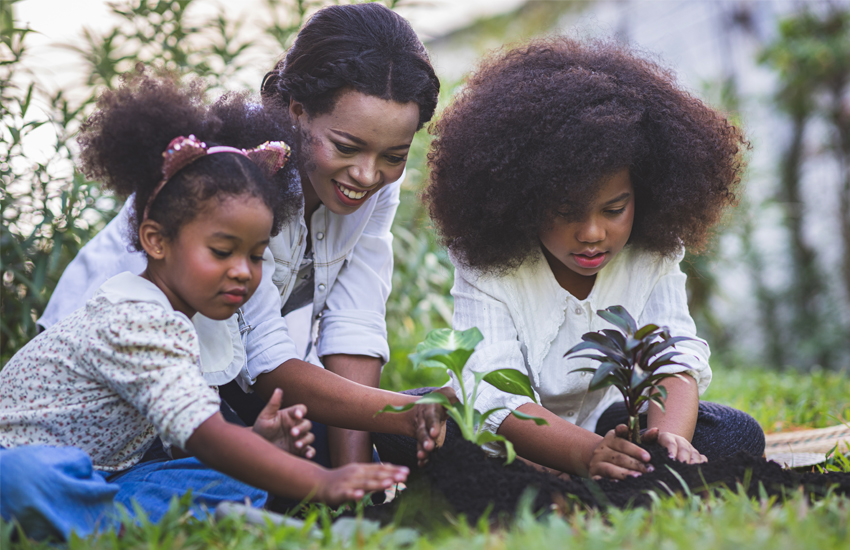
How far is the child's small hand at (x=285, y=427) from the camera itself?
1682 mm

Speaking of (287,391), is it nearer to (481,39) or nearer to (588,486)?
(588,486)

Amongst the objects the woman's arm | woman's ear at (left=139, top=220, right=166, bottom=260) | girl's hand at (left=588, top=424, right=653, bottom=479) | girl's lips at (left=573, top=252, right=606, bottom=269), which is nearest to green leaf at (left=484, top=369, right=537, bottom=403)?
girl's hand at (left=588, top=424, right=653, bottom=479)

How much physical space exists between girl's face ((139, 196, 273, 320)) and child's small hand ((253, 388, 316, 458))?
28cm

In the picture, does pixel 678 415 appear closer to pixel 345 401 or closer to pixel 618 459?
pixel 618 459

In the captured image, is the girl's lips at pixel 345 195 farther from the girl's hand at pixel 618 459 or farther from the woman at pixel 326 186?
the girl's hand at pixel 618 459

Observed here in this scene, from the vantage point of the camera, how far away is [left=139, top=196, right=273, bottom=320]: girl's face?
1.74m

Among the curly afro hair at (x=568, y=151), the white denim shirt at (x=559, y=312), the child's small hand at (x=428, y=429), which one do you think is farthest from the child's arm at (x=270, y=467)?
the curly afro hair at (x=568, y=151)

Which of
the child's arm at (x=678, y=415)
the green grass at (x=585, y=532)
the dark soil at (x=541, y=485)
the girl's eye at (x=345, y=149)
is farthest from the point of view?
the girl's eye at (x=345, y=149)

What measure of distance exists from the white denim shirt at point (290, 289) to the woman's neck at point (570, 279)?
24.4 inches

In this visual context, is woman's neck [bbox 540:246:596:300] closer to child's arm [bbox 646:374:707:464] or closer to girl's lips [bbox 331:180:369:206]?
child's arm [bbox 646:374:707:464]

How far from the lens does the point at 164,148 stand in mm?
1832

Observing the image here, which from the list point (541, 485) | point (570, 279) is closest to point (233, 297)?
point (541, 485)

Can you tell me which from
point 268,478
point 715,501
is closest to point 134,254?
point 268,478

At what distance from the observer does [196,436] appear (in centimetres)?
157
